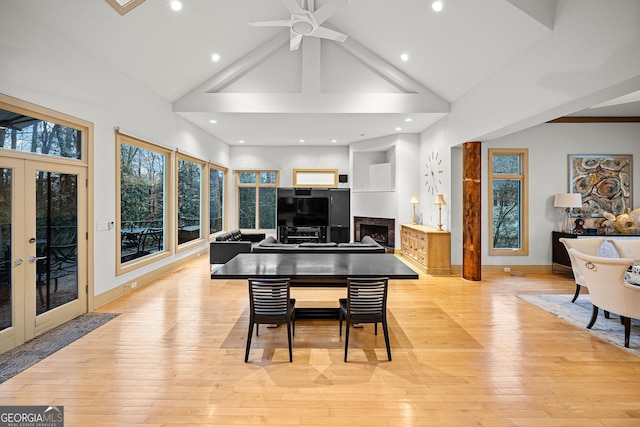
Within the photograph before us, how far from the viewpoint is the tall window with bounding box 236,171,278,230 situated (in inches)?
390

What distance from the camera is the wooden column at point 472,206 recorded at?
5602 millimetres

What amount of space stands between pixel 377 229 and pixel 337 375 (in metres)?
6.43

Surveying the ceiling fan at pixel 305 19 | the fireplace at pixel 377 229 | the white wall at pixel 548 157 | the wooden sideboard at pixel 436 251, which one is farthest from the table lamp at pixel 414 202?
the ceiling fan at pixel 305 19

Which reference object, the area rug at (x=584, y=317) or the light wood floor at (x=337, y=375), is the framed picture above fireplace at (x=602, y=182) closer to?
the area rug at (x=584, y=317)

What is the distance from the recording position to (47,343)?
3137mm

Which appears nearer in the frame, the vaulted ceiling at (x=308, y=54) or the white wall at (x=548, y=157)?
the vaulted ceiling at (x=308, y=54)

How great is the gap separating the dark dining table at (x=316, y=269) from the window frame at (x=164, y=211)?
2274 millimetres

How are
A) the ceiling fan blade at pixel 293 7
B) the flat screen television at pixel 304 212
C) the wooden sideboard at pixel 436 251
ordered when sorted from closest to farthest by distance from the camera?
the ceiling fan blade at pixel 293 7 < the wooden sideboard at pixel 436 251 < the flat screen television at pixel 304 212

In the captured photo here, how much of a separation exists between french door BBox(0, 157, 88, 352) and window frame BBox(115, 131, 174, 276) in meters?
0.65

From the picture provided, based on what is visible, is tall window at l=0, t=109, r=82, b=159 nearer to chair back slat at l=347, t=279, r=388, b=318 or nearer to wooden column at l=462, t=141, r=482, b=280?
chair back slat at l=347, t=279, r=388, b=318

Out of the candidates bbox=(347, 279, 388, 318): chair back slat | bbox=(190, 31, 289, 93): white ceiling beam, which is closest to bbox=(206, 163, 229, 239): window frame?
bbox=(190, 31, 289, 93): white ceiling beam

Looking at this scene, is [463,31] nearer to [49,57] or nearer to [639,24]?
[639,24]

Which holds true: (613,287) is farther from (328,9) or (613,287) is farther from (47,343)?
Answer: (47,343)

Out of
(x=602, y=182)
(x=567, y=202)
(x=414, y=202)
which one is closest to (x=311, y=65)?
(x=414, y=202)
